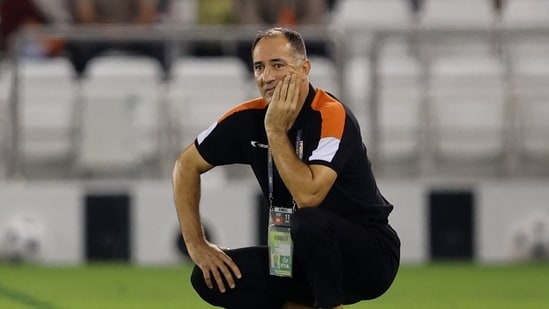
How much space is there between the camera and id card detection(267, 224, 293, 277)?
241 inches

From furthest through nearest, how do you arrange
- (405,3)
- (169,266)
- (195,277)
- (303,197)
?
1. (405,3)
2. (169,266)
3. (195,277)
4. (303,197)

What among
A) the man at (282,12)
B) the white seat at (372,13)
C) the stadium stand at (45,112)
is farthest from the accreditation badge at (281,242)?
the white seat at (372,13)

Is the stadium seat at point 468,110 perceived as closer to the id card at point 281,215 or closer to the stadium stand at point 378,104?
the stadium stand at point 378,104

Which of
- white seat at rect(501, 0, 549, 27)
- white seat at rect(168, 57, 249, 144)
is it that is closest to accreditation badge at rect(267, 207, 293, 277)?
white seat at rect(168, 57, 249, 144)

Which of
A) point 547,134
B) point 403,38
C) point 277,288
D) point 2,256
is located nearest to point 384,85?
point 403,38

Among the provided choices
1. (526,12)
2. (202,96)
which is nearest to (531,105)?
(526,12)

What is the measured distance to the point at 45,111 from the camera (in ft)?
37.4

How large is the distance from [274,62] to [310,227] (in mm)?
686

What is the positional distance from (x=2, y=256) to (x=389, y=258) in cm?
582

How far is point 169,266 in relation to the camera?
37.2 ft

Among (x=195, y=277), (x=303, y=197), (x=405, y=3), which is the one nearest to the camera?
(x=303, y=197)

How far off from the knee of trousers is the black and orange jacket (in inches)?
8.0

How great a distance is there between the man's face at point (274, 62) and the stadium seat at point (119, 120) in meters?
5.33

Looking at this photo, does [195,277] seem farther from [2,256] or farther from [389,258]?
[2,256]
